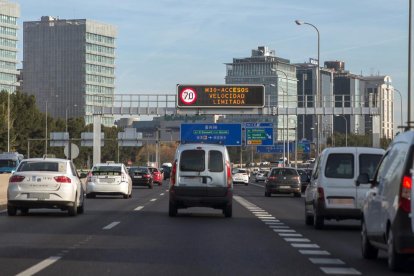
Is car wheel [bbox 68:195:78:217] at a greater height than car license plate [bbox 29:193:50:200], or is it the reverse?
car license plate [bbox 29:193:50:200]

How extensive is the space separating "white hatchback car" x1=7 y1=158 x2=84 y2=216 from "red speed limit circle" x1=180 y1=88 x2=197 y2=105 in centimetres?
3491

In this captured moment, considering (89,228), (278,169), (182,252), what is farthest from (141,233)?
(278,169)

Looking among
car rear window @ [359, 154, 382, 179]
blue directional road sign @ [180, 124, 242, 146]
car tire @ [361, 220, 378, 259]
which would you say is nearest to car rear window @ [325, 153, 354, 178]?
car rear window @ [359, 154, 382, 179]

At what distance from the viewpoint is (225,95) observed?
60.8 metres

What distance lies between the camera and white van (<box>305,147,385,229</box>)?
2183 centimetres

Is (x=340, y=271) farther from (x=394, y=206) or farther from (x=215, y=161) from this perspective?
(x=215, y=161)

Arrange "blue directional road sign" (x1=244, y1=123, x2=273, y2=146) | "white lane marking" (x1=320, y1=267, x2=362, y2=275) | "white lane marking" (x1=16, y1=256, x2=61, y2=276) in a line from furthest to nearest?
1. "blue directional road sign" (x1=244, y1=123, x2=273, y2=146)
2. "white lane marking" (x1=320, y1=267, x2=362, y2=275)
3. "white lane marking" (x1=16, y1=256, x2=61, y2=276)

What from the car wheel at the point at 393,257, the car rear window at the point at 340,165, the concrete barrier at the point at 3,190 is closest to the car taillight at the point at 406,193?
the car wheel at the point at 393,257

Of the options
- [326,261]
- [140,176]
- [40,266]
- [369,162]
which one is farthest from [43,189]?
[140,176]

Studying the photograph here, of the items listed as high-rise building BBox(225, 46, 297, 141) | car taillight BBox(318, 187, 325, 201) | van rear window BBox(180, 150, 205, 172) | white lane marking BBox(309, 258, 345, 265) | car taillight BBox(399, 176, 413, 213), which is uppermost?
high-rise building BBox(225, 46, 297, 141)

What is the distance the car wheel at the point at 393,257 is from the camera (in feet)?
41.3

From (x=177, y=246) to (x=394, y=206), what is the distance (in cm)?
542

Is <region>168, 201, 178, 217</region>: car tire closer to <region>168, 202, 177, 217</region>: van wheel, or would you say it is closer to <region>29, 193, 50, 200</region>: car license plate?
<region>168, 202, 177, 217</region>: van wheel

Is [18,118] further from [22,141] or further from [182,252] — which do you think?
[182,252]
